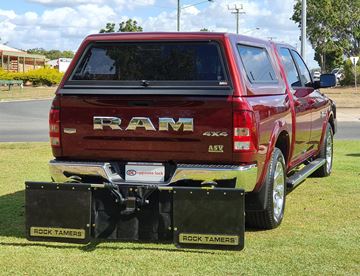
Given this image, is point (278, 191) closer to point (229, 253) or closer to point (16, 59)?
point (229, 253)

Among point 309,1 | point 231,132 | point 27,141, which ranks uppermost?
point 309,1

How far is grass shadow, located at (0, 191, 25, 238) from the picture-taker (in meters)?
6.03

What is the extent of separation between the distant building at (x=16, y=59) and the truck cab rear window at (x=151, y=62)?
211 feet

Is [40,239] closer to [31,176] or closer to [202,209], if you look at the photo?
[202,209]

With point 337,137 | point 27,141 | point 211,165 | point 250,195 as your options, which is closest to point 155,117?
point 211,165

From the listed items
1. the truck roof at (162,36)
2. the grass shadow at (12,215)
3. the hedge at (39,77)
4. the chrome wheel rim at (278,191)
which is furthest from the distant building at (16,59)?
the chrome wheel rim at (278,191)

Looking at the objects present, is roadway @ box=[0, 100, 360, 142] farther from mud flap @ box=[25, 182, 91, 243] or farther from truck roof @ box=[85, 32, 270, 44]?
mud flap @ box=[25, 182, 91, 243]

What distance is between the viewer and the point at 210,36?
218 inches

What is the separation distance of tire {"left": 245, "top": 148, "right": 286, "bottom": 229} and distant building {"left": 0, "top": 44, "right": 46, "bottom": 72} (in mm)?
64433

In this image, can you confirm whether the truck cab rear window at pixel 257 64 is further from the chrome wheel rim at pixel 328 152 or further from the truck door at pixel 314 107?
the chrome wheel rim at pixel 328 152

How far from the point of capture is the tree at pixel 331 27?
208ft

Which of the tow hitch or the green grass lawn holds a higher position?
the tow hitch

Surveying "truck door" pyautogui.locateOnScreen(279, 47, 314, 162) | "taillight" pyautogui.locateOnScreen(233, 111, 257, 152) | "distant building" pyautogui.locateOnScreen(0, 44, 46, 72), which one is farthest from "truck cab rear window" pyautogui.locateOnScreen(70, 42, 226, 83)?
"distant building" pyautogui.locateOnScreen(0, 44, 46, 72)

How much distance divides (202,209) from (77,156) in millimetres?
1345
